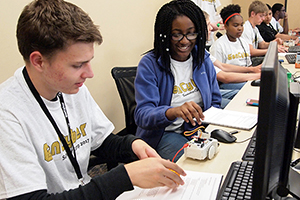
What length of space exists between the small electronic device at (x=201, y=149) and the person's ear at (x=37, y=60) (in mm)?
587

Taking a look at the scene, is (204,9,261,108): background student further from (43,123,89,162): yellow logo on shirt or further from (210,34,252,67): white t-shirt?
(43,123,89,162): yellow logo on shirt

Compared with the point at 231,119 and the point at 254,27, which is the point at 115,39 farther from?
the point at 254,27

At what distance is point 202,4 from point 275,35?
194 cm

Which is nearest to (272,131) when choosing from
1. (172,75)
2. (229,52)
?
(172,75)

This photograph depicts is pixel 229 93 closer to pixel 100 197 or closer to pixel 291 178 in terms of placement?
pixel 291 178

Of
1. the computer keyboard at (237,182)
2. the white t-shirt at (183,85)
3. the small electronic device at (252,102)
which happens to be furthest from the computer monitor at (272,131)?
the small electronic device at (252,102)

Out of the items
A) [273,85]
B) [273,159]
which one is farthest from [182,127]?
[273,85]

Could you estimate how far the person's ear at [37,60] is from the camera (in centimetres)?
80

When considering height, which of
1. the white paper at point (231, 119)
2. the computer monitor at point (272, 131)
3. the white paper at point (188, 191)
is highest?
the computer monitor at point (272, 131)

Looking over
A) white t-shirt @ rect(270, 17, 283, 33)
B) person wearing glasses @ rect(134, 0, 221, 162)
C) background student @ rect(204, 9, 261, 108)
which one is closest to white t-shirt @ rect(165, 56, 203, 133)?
person wearing glasses @ rect(134, 0, 221, 162)

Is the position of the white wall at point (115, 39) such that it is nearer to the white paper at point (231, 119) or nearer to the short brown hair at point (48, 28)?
the white paper at point (231, 119)

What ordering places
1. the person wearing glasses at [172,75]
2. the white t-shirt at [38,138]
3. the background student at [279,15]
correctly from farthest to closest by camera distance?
the background student at [279,15] → the person wearing glasses at [172,75] → the white t-shirt at [38,138]

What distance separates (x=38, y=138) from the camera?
33.0 inches

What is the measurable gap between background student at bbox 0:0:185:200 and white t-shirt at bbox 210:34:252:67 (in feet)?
7.05
